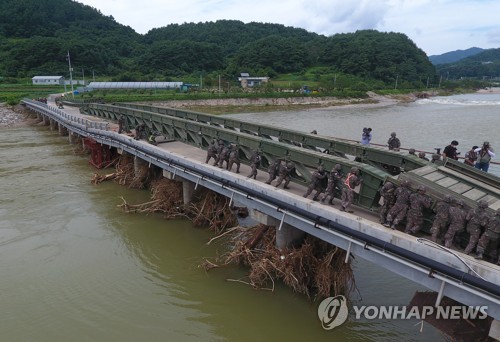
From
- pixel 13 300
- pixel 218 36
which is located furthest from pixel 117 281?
pixel 218 36

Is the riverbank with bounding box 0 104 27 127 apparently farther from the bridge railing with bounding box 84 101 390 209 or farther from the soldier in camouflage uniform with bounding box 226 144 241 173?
the soldier in camouflage uniform with bounding box 226 144 241 173

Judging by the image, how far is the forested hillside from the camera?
327 feet

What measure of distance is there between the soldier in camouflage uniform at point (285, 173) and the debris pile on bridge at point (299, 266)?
1.21 meters

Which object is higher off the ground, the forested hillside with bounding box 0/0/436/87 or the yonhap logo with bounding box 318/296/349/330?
the forested hillside with bounding box 0/0/436/87

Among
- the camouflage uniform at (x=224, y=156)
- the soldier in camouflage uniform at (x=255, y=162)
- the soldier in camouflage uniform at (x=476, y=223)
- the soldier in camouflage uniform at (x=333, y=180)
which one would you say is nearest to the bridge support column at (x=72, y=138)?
the camouflage uniform at (x=224, y=156)

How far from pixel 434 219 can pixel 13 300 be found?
9.51 metres

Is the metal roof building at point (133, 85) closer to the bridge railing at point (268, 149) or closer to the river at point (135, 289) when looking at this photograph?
the bridge railing at point (268, 149)

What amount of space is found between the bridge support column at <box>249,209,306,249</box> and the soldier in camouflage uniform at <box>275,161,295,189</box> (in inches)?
33.9

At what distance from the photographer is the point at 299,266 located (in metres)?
8.54

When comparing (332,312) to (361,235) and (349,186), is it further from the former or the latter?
(349,186)

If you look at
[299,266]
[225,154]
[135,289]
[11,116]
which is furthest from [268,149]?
[11,116]

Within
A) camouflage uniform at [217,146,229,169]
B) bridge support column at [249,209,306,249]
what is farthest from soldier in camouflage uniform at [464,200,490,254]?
camouflage uniform at [217,146,229,169]

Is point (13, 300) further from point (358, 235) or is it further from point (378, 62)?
point (378, 62)

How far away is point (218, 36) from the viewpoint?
177 metres
